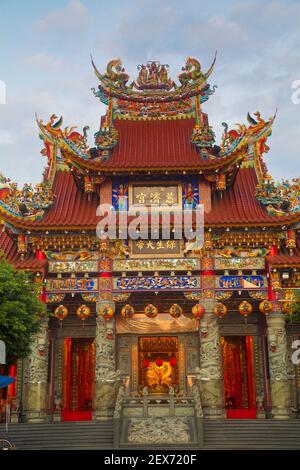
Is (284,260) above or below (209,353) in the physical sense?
above

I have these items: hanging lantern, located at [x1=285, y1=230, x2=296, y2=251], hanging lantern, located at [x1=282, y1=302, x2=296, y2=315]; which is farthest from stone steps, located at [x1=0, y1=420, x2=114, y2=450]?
hanging lantern, located at [x1=285, y1=230, x2=296, y2=251]

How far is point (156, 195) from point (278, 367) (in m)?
8.02

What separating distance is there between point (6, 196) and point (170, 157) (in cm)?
683

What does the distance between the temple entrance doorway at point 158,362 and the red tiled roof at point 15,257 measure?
5.83 m

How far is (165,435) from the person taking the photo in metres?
16.8

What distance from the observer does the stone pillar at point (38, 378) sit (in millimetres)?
18984

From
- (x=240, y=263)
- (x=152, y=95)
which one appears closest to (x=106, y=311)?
(x=240, y=263)

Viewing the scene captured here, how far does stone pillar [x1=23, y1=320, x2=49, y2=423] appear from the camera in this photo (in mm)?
18984

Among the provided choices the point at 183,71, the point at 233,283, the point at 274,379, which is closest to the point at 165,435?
the point at 274,379

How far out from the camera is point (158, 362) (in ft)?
76.4

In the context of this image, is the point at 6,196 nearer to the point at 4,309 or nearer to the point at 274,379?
the point at 4,309

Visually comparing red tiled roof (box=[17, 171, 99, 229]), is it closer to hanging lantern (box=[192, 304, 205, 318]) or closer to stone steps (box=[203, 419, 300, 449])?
hanging lantern (box=[192, 304, 205, 318])

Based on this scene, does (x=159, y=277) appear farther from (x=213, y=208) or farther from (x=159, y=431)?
(x=159, y=431)
